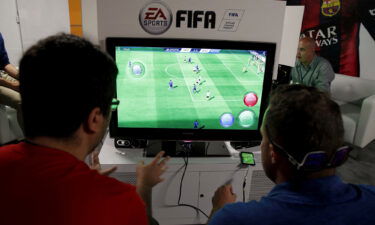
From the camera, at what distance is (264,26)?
1964 mm

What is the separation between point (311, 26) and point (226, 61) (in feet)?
15.5

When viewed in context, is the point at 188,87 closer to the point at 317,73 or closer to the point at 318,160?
the point at 318,160

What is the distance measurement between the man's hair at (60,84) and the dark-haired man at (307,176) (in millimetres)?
572

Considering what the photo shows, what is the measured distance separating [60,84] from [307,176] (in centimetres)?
85

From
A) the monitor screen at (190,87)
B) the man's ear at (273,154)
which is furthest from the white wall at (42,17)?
the man's ear at (273,154)

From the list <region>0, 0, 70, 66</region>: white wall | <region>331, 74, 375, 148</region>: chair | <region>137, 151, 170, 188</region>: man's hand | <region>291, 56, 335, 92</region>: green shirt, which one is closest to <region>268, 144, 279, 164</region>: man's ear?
<region>137, 151, 170, 188</region>: man's hand

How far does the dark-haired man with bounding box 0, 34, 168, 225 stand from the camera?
817 mm

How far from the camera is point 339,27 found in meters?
5.27

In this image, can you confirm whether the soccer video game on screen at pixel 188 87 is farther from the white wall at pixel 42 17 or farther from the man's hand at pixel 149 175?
the white wall at pixel 42 17

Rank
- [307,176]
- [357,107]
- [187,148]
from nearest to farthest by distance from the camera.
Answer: [307,176] → [187,148] → [357,107]

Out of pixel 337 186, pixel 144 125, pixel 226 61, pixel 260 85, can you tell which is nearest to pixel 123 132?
pixel 144 125

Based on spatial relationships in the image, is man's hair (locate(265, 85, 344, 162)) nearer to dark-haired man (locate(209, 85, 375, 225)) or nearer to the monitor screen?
dark-haired man (locate(209, 85, 375, 225))

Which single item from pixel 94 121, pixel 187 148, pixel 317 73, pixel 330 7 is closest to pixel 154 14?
pixel 187 148

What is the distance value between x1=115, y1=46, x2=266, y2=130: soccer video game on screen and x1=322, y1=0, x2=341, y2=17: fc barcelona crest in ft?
14.1
